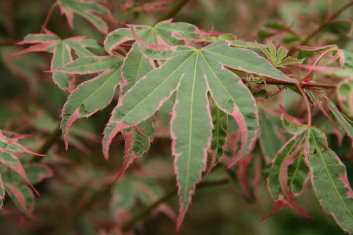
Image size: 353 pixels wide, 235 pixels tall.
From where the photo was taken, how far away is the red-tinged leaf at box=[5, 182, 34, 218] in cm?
100

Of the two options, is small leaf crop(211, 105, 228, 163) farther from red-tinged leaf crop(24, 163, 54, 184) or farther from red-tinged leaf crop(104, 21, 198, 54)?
red-tinged leaf crop(24, 163, 54, 184)

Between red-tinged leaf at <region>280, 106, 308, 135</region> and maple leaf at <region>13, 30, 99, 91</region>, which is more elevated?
maple leaf at <region>13, 30, 99, 91</region>

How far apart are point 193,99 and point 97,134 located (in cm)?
131

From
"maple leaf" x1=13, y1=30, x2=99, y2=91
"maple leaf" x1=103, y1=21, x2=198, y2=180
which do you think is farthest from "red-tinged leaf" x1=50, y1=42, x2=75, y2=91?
"maple leaf" x1=103, y1=21, x2=198, y2=180

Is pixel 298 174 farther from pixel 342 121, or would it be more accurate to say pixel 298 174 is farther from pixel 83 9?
pixel 83 9

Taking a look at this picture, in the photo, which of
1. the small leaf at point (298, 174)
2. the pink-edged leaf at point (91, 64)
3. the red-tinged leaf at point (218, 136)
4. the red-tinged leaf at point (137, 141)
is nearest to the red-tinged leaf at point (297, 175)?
the small leaf at point (298, 174)

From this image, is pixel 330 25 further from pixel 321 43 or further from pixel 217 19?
pixel 217 19

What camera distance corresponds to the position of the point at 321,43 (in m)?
1.27

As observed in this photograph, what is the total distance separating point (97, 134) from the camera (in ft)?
6.43

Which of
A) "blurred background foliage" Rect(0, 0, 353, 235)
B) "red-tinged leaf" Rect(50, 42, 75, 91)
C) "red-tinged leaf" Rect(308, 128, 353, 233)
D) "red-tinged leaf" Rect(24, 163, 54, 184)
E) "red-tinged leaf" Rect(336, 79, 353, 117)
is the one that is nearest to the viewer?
"red-tinged leaf" Rect(336, 79, 353, 117)

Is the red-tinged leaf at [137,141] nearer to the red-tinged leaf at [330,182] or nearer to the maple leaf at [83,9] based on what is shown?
the red-tinged leaf at [330,182]

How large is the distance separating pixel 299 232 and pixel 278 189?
268cm

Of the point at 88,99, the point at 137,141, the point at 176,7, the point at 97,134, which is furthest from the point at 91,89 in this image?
the point at 97,134

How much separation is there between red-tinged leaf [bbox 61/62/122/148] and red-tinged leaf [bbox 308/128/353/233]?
1.23 feet
